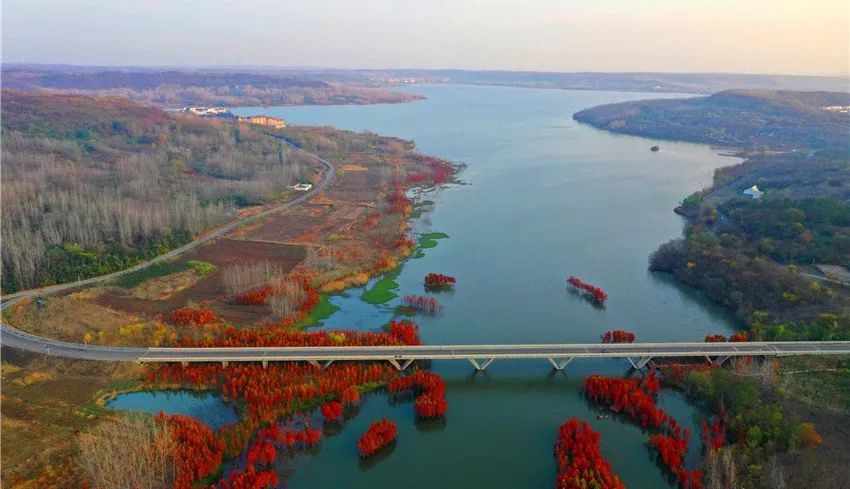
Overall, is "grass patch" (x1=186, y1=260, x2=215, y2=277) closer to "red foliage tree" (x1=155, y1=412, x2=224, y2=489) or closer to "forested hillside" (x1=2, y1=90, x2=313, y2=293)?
"forested hillside" (x1=2, y1=90, x2=313, y2=293)

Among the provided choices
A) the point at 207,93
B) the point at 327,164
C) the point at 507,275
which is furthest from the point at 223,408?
the point at 207,93

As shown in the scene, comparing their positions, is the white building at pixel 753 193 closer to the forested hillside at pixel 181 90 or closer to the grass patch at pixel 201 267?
the grass patch at pixel 201 267

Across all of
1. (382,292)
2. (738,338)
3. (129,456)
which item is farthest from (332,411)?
(738,338)

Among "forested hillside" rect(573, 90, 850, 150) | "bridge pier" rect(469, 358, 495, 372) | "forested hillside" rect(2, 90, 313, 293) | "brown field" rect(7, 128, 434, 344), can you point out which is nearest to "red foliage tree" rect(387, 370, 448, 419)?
"bridge pier" rect(469, 358, 495, 372)

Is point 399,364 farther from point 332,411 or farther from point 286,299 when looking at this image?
point 286,299

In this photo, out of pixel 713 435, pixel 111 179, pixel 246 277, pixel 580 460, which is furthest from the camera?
pixel 111 179

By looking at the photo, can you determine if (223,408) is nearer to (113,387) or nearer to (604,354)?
(113,387)
